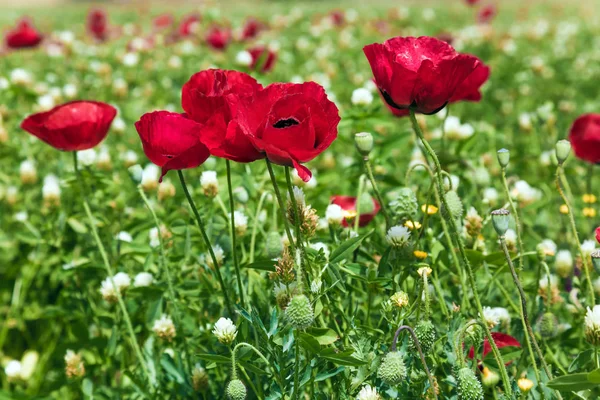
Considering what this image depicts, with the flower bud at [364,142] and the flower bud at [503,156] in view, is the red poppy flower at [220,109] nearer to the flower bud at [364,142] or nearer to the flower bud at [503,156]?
the flower bud at [364,142]

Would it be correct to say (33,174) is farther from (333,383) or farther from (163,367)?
(333,383)

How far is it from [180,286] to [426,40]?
2.83ft

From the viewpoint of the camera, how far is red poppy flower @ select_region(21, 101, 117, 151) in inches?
64.1

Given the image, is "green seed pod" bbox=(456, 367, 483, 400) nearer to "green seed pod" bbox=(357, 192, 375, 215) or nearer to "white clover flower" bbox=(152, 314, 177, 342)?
"green seed pod" bbox=(357, 192, 375, 215)

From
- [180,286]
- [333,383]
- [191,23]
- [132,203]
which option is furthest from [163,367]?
[191,23]

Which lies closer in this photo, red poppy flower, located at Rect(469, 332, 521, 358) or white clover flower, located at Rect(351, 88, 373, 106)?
red poppy flower, located at Rect(469, 332, 521, 358)

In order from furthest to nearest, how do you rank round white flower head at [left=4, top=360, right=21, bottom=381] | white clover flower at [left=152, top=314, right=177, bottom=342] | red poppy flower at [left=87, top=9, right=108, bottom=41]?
red poppy flower at [left=87, top=9, right=108, bottom=41] < round white flower head at [left=4, top=360, right=21, bottom=381] < white clover flower at [left=152, top=314, right=177, bottom=342]

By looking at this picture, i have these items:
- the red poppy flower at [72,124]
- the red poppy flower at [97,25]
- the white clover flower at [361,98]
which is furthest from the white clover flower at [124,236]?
the red poppy flower at [97,25]

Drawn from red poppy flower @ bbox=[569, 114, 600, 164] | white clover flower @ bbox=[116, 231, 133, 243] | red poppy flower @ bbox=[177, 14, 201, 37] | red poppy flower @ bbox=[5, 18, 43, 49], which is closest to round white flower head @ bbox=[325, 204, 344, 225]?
white clover flower @ bbox=[116, 231, 133, 243]

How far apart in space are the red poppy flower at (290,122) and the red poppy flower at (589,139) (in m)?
1.09

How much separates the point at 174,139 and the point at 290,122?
219mm

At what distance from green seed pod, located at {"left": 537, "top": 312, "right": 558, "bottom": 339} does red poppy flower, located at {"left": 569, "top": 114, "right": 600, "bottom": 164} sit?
68 centimetres

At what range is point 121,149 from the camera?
3.15 meters

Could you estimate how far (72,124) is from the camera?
163cm
